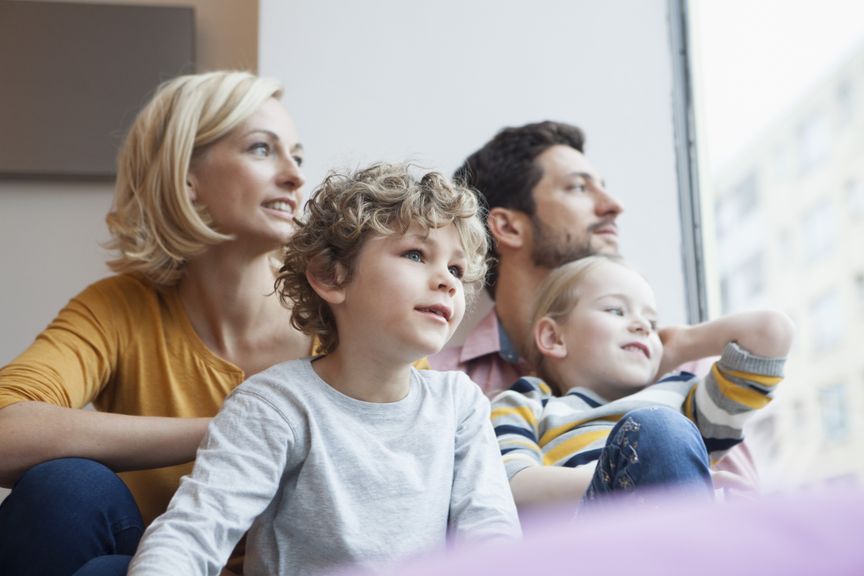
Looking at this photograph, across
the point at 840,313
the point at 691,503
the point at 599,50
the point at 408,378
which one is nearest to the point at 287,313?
the point at 408,378

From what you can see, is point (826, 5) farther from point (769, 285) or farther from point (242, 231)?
point (769, 285)

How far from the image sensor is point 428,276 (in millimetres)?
1400

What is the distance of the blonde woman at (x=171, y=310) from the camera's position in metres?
1.52

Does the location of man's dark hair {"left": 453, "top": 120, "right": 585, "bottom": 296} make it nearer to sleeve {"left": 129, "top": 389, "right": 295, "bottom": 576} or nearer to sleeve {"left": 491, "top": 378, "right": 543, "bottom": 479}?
sleeve {"left": 491, "top": 378, "right": 543, "bottom": 479}

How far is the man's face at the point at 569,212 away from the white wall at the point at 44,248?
1.09 meters

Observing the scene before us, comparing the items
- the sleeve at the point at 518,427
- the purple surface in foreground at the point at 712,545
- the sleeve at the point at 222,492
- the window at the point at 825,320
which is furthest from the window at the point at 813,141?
the purple surface in foreground at the point at 712,545

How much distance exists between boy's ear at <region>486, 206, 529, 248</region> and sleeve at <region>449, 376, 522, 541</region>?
0.82 meters

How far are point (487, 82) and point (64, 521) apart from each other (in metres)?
1.56

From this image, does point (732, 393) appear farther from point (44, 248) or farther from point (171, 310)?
point (44, 248)

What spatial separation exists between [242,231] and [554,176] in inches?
28.8

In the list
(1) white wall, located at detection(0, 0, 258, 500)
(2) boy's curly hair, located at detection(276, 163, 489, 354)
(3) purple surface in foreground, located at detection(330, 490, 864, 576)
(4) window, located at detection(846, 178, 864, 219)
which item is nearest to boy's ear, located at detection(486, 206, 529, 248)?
(2) boy's curly hair, located at detection(276, 163, 489, 354)

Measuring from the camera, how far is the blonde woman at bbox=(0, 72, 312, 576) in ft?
5.00

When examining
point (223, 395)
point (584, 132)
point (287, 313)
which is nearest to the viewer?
point (223, 395)

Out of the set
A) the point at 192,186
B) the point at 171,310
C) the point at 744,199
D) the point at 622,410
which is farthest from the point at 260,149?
the point at 744,199
